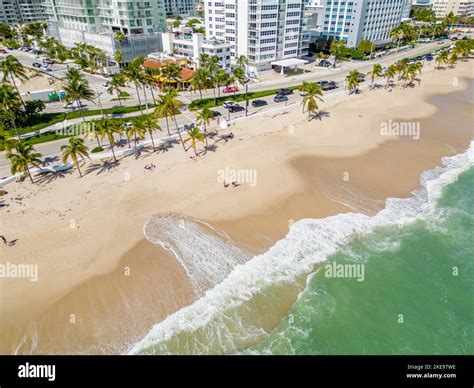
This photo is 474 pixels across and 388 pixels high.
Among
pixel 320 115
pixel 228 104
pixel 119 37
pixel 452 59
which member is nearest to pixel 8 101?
pixel 228 104

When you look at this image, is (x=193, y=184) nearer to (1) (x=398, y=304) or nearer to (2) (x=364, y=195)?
(2) (x=364, y=195)

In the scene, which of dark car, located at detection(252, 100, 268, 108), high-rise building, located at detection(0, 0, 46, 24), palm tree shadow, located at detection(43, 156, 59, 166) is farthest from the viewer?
high-rise building, located at detection(0, 0, 46, 24)

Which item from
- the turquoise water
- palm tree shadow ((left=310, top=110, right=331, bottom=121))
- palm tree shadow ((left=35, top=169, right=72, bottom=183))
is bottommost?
the turquoise water

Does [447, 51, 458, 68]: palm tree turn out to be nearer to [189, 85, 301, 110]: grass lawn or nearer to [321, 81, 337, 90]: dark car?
[321, 81, 337, 90]: dark car

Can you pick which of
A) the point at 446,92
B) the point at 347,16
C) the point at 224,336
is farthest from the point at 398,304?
the point at 347,16

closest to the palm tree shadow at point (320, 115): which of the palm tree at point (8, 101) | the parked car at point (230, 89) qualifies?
the parked car at point (230, 89)

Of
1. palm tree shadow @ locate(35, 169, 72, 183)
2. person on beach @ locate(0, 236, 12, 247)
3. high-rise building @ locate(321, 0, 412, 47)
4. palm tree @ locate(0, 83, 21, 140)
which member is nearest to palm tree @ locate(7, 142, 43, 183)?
palm tree shadow @ locate(35, 169, 72, 183)
